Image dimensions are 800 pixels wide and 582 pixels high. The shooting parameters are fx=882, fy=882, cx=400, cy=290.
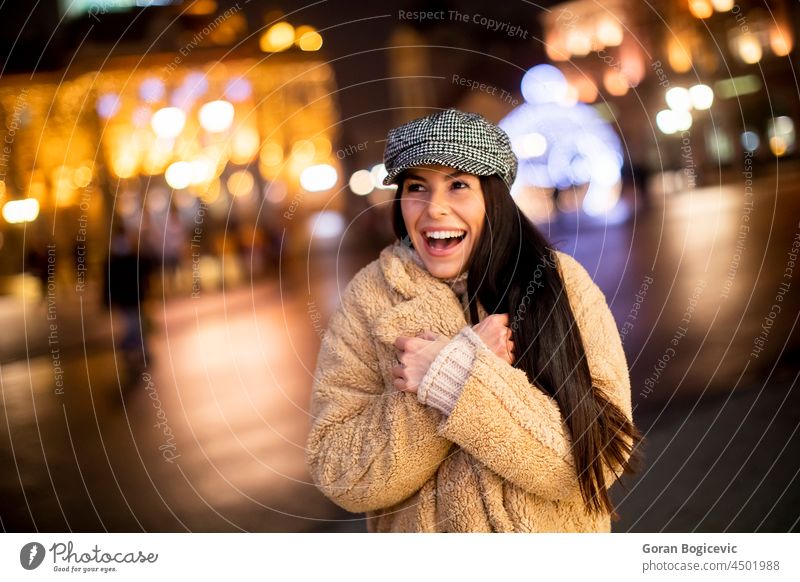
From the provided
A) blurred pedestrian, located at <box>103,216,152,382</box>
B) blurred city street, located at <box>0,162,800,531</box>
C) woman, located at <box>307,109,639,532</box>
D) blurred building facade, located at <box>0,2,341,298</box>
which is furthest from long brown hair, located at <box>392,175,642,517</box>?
blurred pedestrian, located at <box>103,216,152,382</box>

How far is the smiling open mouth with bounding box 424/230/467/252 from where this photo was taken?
184cm

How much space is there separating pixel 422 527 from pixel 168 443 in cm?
338

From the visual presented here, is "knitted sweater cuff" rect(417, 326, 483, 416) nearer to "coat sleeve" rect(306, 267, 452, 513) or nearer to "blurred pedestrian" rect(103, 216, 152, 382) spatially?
"coat sleeve" rect(306, 267, 452, 513)

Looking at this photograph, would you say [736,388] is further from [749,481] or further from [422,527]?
[422,527]

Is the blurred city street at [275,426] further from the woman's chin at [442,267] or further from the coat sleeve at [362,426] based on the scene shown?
the coat sleeve at [362,426]

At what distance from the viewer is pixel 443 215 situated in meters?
1.81

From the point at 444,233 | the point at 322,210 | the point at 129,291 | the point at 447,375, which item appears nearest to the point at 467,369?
the point at 447,375

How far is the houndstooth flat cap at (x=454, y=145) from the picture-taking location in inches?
69.6

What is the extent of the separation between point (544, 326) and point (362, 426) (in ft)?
1.40

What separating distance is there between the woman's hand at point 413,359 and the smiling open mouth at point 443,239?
197 millimetres

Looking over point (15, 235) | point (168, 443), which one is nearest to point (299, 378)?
point (168, 443)

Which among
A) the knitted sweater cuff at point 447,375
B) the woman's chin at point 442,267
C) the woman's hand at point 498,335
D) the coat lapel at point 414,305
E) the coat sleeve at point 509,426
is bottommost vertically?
the coat sleeve at point 509,426

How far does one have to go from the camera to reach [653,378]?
4.98 metres

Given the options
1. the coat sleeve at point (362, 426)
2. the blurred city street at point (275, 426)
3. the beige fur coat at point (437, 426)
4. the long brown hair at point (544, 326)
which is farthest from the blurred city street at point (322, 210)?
the coat sleeve at point (362, 426)
